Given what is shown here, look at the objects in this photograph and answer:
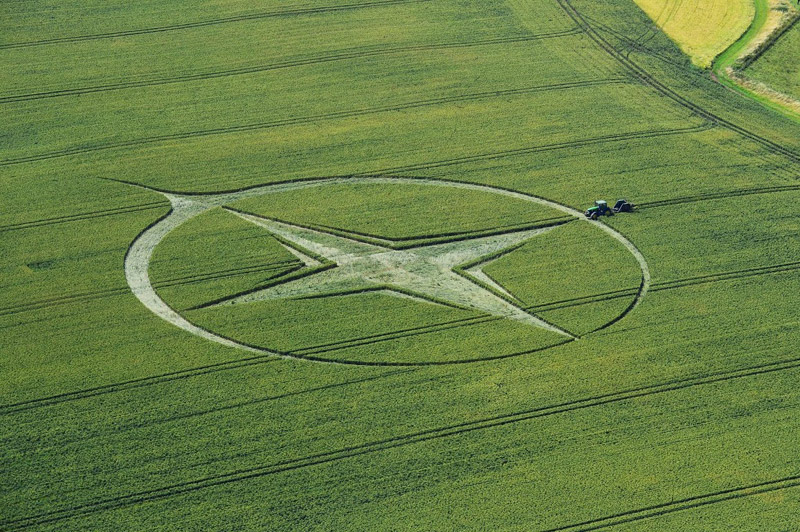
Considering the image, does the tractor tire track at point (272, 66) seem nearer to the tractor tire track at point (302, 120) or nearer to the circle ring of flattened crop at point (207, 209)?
the tractor tire track at point (302, 120)

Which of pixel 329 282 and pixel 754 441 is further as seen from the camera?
pixel 329 282

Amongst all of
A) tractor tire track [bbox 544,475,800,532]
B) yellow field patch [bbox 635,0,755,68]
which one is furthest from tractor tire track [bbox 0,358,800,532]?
yellow field patch [bbox 635,0,755,68]

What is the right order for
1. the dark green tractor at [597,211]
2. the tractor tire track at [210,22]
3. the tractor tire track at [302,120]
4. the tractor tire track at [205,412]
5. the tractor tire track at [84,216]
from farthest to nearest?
1. the tractor tire track at [210,22]
2. the tractor tire track at [302,120]
3. the dark green tractor at [597,211]
4. the tractor tire track at [84,216]
5. the tractor tire track at [205,412]

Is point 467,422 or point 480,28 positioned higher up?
point 480,28

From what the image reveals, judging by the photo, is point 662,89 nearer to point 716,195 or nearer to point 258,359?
point 716,195

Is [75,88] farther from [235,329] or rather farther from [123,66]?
[235,329]

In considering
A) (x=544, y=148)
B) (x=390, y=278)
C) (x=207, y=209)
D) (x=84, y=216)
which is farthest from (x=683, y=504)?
(x=84, y=216)

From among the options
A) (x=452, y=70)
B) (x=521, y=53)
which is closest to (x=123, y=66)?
(x=452, y=70)

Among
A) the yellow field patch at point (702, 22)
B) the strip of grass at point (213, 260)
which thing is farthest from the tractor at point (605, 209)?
the yellow field patch at point (702, 22)
